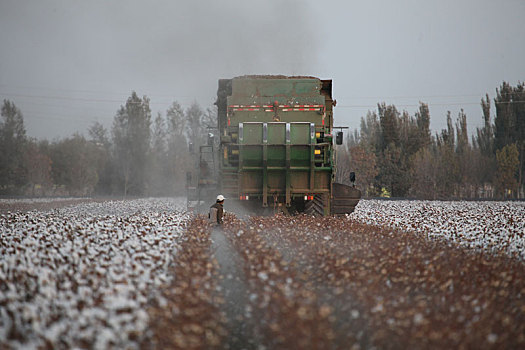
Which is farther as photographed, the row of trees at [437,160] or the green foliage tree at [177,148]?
the green foliage tree at [177,148]

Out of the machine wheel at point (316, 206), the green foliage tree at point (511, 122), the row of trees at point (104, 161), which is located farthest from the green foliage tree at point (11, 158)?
the green foliage tree at point (511, 122)

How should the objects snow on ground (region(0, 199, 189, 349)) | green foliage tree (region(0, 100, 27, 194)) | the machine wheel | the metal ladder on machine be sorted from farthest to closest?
green foliage tree (region(0, 100, 27, 194))
the metal ladder on machine
the machine wheel
snow on ground (region(0, 199, 189, 349))

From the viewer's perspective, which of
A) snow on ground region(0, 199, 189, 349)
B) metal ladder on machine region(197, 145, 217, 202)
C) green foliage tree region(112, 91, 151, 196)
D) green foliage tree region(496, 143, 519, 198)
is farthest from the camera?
green foliage tree region(112, 91, 151, 196)

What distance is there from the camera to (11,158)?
43938 mm

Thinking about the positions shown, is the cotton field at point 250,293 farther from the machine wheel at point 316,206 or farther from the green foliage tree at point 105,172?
the green foliage tree at point 105,172

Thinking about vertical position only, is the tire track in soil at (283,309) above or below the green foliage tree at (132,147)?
below

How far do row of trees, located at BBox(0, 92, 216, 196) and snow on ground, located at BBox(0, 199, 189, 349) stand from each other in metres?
41.1

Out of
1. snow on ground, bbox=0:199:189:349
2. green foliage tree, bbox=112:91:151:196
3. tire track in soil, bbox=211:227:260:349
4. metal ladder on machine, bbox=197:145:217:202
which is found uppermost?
green foliage tree, bbox=112:91:151:196

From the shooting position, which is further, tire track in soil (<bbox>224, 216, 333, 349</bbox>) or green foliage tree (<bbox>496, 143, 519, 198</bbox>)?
green foliage tree (<bbox>496, 143, 519, 198</bbox>)

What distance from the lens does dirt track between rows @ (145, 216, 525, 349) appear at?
422 cm

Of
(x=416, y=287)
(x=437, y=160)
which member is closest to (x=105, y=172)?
(x=437, y=160)

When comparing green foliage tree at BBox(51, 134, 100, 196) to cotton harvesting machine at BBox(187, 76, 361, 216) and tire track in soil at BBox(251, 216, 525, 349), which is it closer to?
cotton harvesting machine at BBox(187, 76, 361, 216)

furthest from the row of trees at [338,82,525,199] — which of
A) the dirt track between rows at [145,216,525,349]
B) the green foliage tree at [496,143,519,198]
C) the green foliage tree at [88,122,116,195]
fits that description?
the dirt track between rows at [145,216,525,349]

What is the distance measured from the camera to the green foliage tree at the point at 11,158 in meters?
43.1
